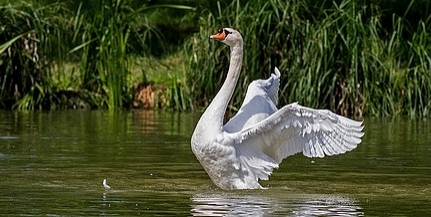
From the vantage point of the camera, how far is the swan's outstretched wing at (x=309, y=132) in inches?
470

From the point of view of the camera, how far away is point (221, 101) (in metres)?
12.2

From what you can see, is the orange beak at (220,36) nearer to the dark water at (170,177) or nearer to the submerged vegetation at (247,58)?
the dark water at (170,177)

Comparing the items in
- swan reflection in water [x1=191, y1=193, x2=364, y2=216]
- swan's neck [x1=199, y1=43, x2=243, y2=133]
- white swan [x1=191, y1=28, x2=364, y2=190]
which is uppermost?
swan's neck [x1=199, y1=43, x2=243, y2=133]

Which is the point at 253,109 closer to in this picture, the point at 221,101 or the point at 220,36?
the point at 221,101

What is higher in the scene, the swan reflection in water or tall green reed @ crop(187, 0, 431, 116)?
tall green reed @ crop(187, 0, 431, 116)

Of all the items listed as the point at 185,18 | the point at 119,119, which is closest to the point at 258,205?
the point at 119,119

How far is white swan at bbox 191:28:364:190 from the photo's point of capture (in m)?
Result: 11.9

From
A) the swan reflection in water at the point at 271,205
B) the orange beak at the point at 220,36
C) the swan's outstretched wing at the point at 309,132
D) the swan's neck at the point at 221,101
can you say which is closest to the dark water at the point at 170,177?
the swan reflection in water at the point at 271,205

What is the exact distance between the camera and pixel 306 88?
74.3 feet

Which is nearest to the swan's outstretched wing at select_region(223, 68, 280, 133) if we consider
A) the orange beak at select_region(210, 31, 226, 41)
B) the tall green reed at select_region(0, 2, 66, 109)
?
the orange beak at select_region(210, 31, 226, 41)

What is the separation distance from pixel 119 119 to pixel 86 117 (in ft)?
2.34

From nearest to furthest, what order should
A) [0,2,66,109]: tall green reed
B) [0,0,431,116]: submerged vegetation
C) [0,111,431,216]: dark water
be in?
[0,111,431,216]: dark water < [0,0,431,116]: submerged vegetation < [0,2,66,109]: tall green reed

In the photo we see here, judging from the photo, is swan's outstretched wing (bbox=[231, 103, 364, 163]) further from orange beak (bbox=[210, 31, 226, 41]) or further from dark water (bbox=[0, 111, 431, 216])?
orange beak (bbox=[210, 31, 226, 41])

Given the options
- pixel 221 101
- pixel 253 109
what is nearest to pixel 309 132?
pixel 253 109
